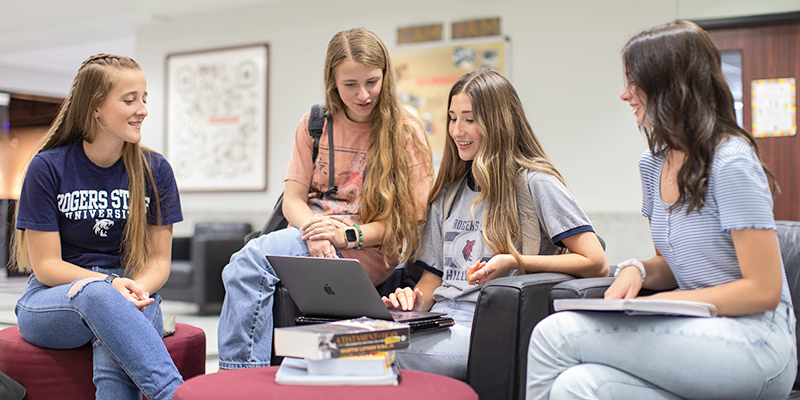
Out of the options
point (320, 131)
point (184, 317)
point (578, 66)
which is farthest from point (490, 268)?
point (184, 317)

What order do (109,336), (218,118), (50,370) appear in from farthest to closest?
(218,118) → (50,370) → (109,336)

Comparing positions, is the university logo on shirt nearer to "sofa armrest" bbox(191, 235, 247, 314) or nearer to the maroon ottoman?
the maroon ottoman

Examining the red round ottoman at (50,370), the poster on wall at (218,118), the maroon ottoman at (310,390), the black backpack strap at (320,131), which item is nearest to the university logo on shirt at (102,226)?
the red round ottoman at (50,370)

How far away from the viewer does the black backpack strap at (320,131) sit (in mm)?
Answer: 2303

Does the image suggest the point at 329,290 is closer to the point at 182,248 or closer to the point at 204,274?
the point at 204,274

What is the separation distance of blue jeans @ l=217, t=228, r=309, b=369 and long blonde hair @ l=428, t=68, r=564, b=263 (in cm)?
72

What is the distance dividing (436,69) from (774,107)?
250cm

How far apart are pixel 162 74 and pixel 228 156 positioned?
1233 mm

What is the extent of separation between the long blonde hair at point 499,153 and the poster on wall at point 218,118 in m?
4.22

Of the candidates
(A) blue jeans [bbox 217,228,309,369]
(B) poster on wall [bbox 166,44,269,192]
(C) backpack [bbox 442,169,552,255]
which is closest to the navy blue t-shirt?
(A) blue jeans [bbox 217,228,309,369]

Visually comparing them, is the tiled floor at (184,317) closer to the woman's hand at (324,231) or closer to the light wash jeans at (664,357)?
the woman's hand at (324,231)

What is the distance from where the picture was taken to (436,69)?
5195 millimetres

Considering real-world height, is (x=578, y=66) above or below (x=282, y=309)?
above

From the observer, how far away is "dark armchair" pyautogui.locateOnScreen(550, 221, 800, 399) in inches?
61.8
